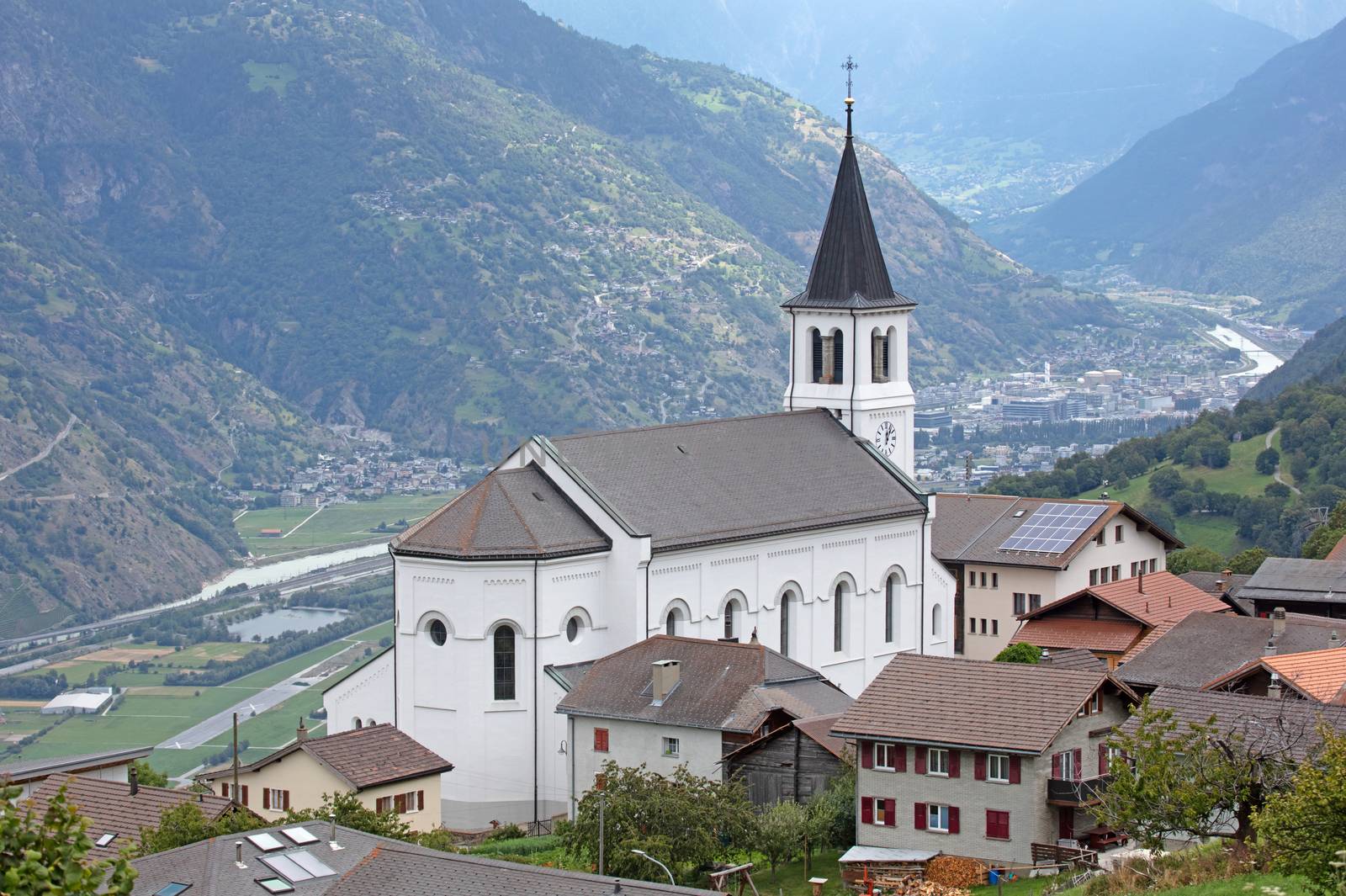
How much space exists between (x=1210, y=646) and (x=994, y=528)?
20443mm

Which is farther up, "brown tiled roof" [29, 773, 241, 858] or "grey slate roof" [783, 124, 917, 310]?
"grey slate roof" [783, 124, 917, 310]

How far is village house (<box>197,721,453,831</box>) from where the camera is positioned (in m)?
56.1

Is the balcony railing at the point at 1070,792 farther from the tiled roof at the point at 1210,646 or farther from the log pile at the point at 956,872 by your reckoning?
the tiled roof at the point at 1210,646

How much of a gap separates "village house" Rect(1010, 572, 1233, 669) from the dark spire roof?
12909mm

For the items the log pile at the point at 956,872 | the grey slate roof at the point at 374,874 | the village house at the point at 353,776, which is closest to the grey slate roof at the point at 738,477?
the village house at the point at 353,776

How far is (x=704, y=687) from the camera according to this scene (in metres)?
59.5

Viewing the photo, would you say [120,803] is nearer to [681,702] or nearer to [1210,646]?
[681,702]

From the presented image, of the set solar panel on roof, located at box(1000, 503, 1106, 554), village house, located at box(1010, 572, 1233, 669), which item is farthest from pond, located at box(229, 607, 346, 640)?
village house, located at box(1010, 572, 1233, 669)

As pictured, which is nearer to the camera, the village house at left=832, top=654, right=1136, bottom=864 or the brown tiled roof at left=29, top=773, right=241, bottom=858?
the village house at left=832, top=654, right=1136, bottom=864

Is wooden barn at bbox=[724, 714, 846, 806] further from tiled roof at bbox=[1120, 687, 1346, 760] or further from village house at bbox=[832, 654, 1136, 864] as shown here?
tiled roof at bbox=[1120, 687, 1346, 760]

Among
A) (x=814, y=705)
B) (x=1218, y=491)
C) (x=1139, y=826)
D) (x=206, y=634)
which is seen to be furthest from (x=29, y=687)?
(x=1139, y=826)

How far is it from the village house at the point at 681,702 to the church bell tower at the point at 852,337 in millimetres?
17923

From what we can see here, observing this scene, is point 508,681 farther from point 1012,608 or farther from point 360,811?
point 1012,608

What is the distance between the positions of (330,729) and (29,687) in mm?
114804
